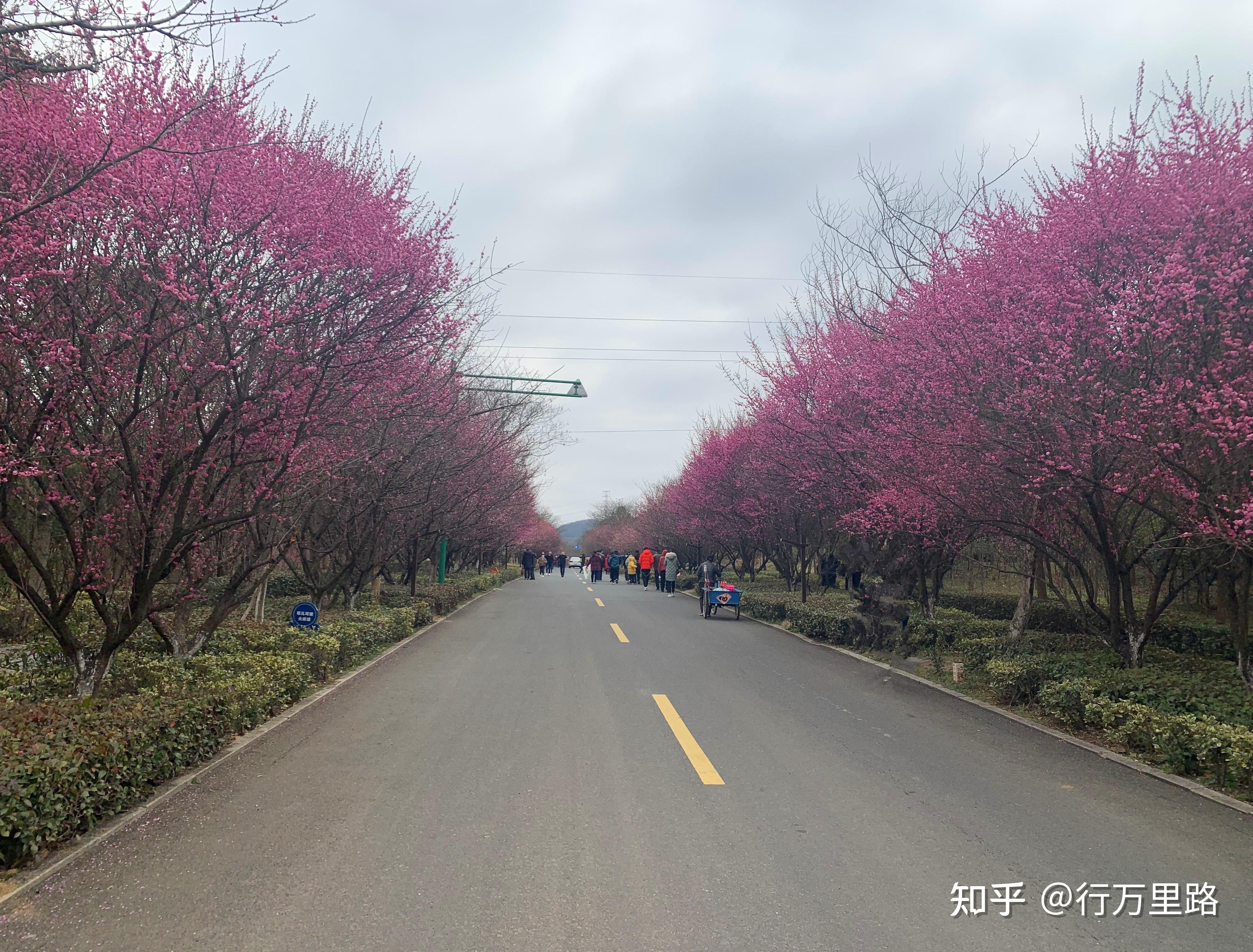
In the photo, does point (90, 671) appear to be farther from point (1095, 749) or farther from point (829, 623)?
point (829, 623)

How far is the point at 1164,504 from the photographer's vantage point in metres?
9.46

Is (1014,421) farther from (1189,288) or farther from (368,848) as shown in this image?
(368,848)

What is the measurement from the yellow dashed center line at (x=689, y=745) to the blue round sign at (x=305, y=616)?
5.08 meters

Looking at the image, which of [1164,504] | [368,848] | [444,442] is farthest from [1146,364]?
[444,442]

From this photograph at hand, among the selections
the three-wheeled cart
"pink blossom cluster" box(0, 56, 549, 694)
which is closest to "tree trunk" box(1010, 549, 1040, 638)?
the three-wheeled cart

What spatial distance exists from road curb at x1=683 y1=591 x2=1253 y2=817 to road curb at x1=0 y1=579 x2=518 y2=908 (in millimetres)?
7061

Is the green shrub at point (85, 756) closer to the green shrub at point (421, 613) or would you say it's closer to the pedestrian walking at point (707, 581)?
the green shrub at point (421, 613)

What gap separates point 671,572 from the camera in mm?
33688

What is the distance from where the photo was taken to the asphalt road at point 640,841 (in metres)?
3.62

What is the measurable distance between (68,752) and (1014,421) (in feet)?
28.5

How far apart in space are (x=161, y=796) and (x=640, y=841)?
10.7 ft

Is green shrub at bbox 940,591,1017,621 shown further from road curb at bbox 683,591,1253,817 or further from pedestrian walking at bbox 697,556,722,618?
road curb at bbox 683,591,1253,817

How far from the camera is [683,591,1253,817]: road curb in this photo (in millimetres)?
5770

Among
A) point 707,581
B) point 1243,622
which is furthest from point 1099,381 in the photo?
point 707,581
